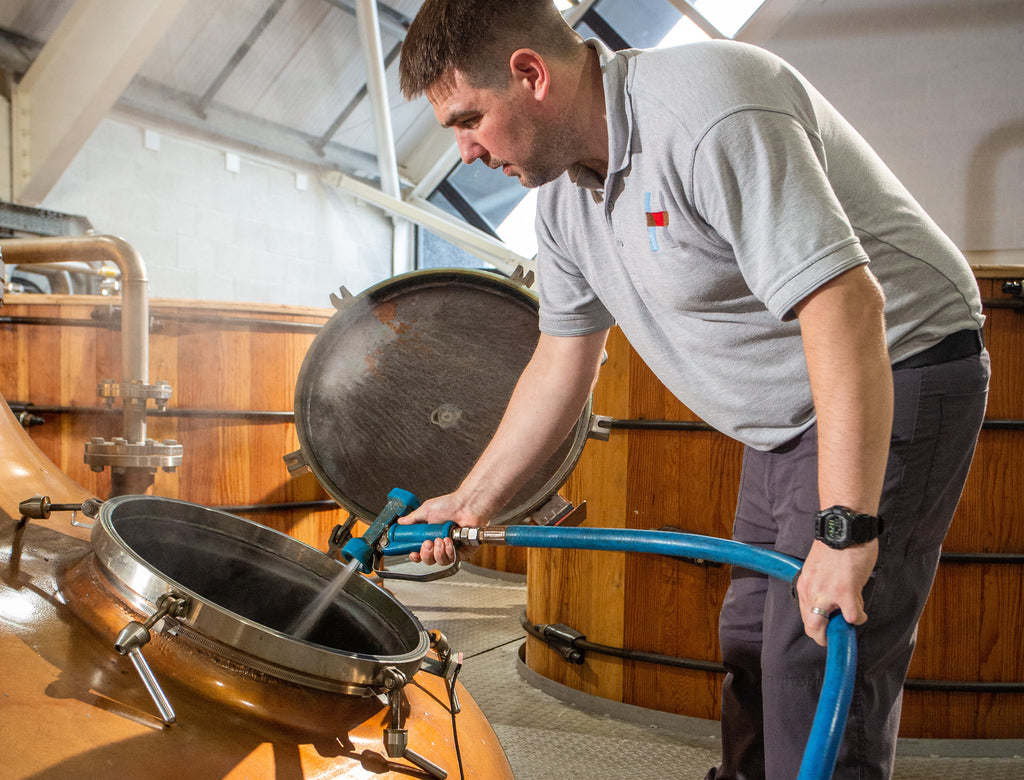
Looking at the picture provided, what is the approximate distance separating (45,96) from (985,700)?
548 cm

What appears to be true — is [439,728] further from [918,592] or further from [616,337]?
[616,337]

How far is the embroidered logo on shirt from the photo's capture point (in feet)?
3.26

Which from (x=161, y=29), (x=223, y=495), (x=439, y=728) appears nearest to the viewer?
(x=439, y=728)

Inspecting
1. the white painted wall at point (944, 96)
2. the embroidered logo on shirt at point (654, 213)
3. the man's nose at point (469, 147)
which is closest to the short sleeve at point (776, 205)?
the embroidered logo on shirt at point (654, 213)

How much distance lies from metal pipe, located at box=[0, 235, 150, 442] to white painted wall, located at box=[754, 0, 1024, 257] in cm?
511

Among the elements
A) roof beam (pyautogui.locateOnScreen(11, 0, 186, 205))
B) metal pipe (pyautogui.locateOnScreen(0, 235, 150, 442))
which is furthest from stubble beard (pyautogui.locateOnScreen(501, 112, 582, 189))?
roof beam (pyautogui.locateOnScreen(11, 0, 186, 205))

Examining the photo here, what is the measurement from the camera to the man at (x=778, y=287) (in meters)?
0.83

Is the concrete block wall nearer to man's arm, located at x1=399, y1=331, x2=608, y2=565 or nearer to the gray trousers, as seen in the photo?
man's arm, located at x1=399, y1=331, x2=608, y2=565

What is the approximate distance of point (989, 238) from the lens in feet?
17.6

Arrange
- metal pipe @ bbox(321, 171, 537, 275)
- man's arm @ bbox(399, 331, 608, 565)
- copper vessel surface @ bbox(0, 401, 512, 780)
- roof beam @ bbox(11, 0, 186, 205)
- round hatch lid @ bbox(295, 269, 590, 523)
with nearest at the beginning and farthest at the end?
copper vessel surface @ bbox(0, 401, 512, 780), man's arm @ bbox(399, 331, 608, 565), round hatch lid @ bbox(295, 269, 590, 523), roof beam @ bbox(11, 0, 186, 205), metal pipe @ bbox(321, 171, 537, 275)

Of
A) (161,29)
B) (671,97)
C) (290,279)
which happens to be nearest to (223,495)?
(671,97)

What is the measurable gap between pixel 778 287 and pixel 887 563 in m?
0.37

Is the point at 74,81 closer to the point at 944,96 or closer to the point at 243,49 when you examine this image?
the point at 243,49

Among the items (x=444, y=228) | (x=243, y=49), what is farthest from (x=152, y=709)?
(x=444, y=228)
